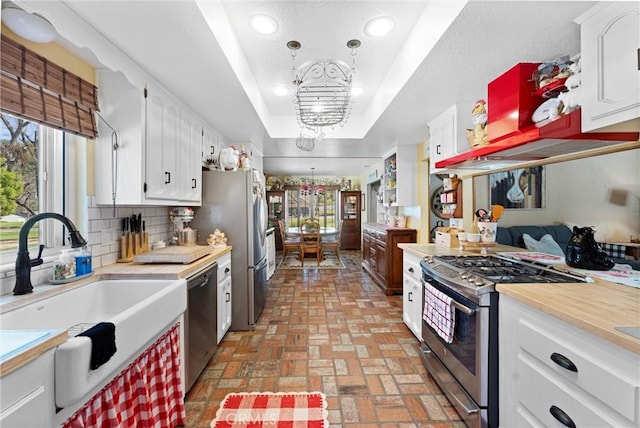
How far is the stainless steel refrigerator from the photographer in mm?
2748

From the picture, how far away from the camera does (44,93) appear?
1.40 metres

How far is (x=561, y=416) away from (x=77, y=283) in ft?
7.42

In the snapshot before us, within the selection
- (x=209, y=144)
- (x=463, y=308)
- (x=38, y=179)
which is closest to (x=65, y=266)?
(x=38, y=179)

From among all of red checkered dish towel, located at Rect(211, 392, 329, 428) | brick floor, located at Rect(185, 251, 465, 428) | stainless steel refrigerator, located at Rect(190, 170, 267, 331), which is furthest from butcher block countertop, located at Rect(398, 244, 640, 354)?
stainless steel refrigerator, located at Rect(190, 170, 267, 331)

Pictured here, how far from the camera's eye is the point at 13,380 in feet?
2.29

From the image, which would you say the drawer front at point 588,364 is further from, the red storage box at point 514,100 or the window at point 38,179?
the window at point 38,179

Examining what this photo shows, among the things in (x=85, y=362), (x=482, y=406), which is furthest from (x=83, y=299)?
(x=482, y=406)

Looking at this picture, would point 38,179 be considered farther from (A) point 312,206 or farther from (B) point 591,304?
(A) point 312,206

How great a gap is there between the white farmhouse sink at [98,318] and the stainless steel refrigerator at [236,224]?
1.11 m

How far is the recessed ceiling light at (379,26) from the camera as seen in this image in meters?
1.79

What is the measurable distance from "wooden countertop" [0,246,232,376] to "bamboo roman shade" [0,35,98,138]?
0.82 m

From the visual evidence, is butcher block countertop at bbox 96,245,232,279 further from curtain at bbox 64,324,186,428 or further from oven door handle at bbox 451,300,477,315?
oven door handle at bbox 451,300,477,315

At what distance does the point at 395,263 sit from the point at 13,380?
3.71 meters

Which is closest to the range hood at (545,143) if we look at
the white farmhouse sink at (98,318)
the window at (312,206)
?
the white farmhouse sink at (98,318)
